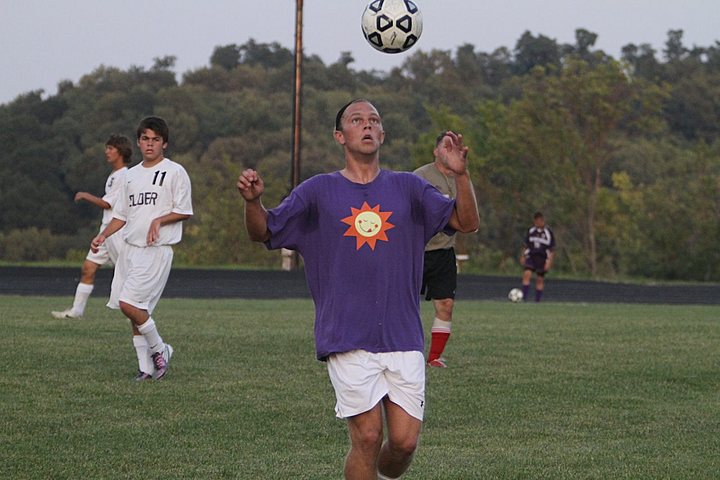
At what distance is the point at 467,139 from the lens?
55094 mm

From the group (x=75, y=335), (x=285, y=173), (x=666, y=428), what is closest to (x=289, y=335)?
(x=75, y=335)

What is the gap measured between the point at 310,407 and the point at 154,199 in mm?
2643

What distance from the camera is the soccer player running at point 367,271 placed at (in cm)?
575

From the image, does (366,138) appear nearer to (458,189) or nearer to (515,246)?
(458,189)

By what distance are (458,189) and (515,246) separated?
164 feet

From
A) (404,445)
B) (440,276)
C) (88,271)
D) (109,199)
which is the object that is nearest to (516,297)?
(88,271)

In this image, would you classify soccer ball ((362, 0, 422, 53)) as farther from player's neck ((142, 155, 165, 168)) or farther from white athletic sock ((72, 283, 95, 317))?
white athletic sock ((72, 283, 95, 317))

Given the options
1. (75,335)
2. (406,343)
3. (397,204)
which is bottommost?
(75,335)

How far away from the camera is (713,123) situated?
284 feet

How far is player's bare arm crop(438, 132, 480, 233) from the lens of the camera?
560cm

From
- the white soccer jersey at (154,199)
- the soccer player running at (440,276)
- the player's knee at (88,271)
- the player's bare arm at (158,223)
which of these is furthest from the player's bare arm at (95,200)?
the soccer player running at (440,276)

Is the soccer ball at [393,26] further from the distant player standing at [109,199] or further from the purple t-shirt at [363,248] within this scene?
the distant player standing at [109,199]

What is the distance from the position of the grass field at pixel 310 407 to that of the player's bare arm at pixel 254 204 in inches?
74.3

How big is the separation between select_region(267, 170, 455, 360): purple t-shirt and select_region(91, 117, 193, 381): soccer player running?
17.0 feet
